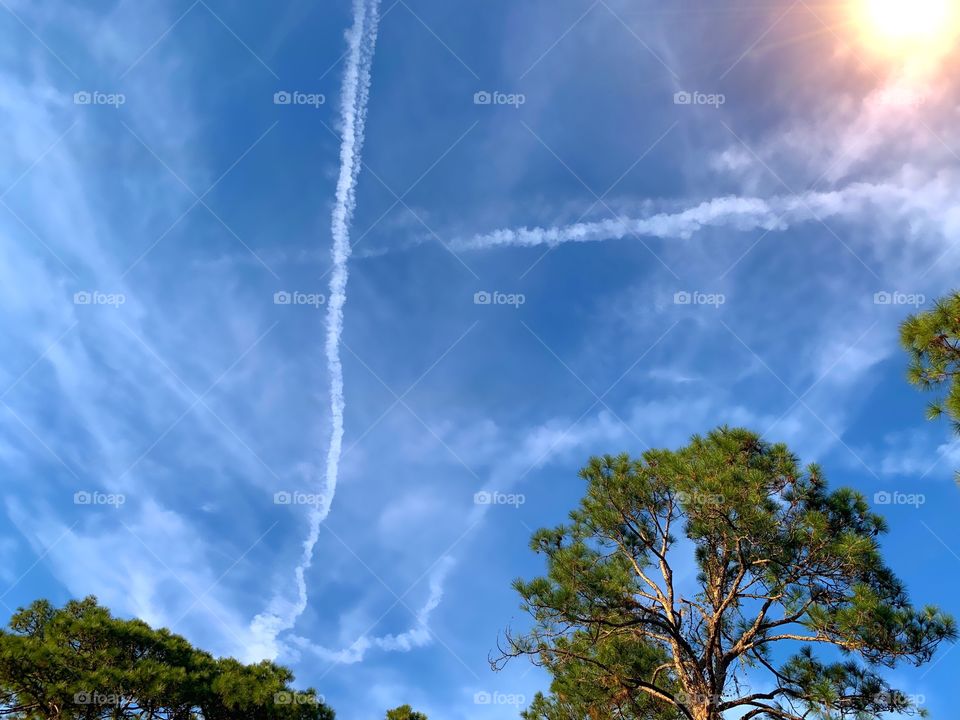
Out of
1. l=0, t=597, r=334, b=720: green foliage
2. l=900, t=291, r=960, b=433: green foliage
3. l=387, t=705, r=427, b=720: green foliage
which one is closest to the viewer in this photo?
l=900, t=291, r=960, b=433: green foliage

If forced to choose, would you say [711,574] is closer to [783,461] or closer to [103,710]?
[783,461]

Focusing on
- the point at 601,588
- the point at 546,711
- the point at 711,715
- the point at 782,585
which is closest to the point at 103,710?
the point at 546,711

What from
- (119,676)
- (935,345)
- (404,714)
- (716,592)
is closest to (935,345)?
(935,345)

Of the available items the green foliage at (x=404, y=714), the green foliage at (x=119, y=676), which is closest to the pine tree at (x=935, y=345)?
the green foliage at (x=119, y=676)

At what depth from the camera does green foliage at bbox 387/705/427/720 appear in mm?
16047

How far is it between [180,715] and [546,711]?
7.34m

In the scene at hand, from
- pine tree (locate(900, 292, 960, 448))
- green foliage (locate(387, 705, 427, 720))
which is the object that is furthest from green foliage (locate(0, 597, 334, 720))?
pine tree (locate(900, 292, 960, 448))

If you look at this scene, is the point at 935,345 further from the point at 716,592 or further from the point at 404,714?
the point at 404,714

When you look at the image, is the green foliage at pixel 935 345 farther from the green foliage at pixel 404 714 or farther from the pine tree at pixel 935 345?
the green foliage at pixel 404 714

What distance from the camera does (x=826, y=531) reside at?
8.00 m

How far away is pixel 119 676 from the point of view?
9.49m

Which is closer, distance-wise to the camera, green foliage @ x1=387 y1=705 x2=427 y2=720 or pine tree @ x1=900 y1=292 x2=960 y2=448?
pine tree @ x1=900 y1=292 x2=960 y2=448

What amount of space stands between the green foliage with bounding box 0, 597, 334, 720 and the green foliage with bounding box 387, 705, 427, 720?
3.74 meters

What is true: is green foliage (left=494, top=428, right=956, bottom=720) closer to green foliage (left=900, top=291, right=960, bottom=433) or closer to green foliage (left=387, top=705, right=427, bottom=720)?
green foliage (left=900, top=291, right=960, bottom=433)
